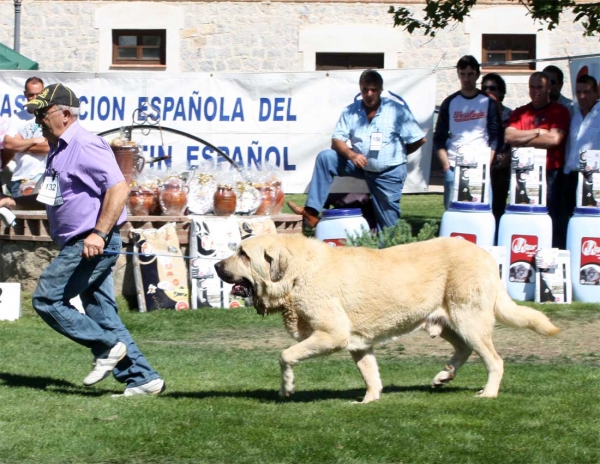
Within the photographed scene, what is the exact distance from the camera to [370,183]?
12.5m

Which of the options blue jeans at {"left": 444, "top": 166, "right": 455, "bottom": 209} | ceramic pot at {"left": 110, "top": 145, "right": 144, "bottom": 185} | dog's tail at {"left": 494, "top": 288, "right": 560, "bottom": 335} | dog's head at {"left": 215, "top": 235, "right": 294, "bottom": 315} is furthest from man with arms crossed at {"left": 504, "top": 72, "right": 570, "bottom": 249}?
dog's head at {"left": 215, "top": 235, "right": 294, "bottom": 315}

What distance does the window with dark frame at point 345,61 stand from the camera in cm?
2222

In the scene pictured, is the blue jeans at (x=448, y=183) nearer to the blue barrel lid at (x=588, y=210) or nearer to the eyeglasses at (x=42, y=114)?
the blue barrel lid at (x=588, y=210)

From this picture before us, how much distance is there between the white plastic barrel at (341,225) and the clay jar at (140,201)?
1.95m

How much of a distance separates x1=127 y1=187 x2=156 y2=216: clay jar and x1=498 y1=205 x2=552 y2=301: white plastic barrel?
389cm

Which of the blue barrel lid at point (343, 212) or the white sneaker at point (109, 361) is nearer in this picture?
the white sneaker at point (109, 361)

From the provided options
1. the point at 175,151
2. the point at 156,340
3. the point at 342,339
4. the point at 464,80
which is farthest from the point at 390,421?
the point at 175,151

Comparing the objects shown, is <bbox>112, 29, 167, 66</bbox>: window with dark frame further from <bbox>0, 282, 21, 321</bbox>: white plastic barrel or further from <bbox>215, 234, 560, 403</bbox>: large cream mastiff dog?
<bbox>215, 234, 560, 403</bbox>: large cream mastiff dog

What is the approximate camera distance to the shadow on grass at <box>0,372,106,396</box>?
770 cm

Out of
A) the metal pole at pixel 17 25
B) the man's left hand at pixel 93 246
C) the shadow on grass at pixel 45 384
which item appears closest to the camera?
the man's left hand at pixel 93 246

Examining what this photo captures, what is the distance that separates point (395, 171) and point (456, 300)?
547cm

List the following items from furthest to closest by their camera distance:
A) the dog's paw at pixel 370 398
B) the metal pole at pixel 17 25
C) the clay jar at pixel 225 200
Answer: the metal pole at pixel 17 25, the clay jar at pixel 225 200, the dog's paw at pixel 370 398

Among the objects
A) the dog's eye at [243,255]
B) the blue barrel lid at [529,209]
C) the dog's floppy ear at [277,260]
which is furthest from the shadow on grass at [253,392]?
the blue barrel lid at [529,209]

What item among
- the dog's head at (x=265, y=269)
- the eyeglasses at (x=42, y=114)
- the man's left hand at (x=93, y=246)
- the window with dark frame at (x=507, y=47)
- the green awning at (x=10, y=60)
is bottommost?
the dog's head at (x=265, y=269)
